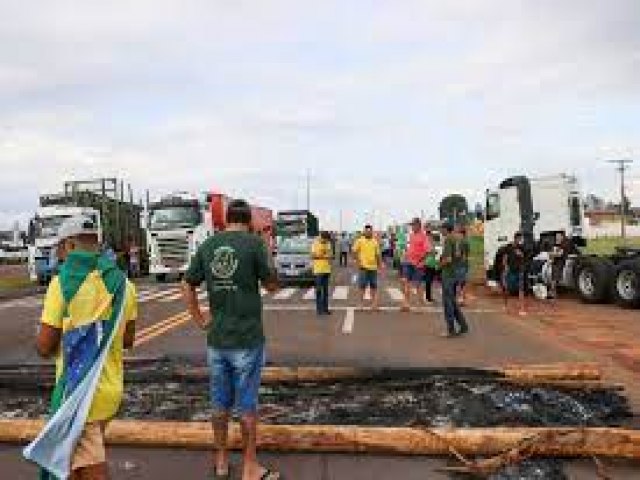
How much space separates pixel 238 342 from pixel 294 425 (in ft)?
5.44

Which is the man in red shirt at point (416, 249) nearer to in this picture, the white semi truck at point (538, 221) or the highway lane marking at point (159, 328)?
the white semi truck at point (538, 221)

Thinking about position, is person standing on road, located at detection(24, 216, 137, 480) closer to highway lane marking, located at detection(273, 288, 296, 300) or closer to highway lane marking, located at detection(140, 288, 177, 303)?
highway lane marking, located at detection(273, 288, 296, 300)

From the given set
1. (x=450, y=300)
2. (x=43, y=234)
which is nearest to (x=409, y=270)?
(x=450, y=300)

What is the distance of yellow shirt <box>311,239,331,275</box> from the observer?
21062mm

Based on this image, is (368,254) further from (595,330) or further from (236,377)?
(236,377)

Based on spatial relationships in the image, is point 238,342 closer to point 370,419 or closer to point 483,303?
point 370,419

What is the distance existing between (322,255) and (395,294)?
8.84 meters

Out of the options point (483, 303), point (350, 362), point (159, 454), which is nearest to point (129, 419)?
point (159, 454)

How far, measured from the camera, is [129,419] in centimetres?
891

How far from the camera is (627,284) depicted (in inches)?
936

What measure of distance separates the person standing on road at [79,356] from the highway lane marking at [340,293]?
22.4 metres

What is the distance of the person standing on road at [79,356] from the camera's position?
507cm

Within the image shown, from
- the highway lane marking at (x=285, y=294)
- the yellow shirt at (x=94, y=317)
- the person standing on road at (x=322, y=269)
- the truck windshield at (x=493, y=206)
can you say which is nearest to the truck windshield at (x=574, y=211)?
the truck windshield at (x=493, y=206)

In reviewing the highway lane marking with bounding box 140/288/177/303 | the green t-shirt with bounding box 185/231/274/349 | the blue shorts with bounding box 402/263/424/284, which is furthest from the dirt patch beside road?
the highway lane marking with bounding box 140/288/177/303
